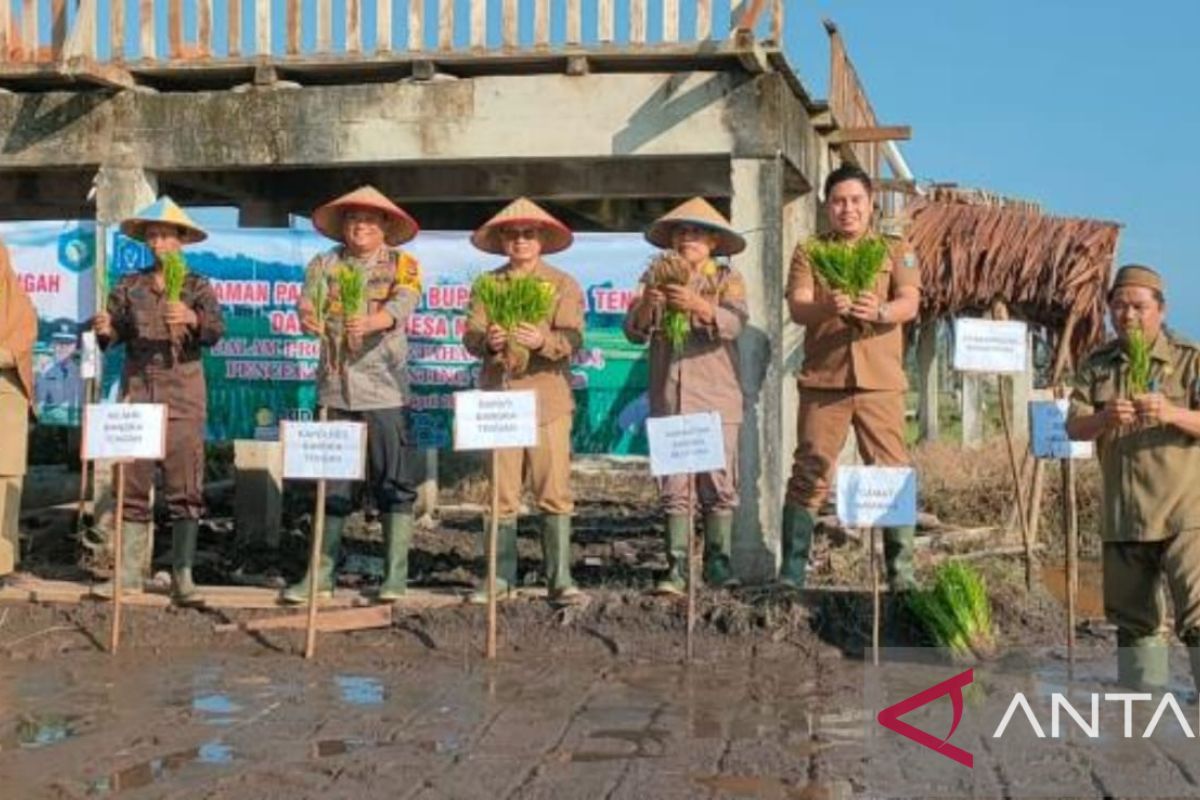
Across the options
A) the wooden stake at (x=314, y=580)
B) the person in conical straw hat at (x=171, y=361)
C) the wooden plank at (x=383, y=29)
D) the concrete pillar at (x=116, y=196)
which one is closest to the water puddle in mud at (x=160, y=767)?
the wooden stake at (x=314, y=580)

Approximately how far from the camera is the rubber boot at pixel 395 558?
307 inches

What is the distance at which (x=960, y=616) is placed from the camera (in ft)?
22.5

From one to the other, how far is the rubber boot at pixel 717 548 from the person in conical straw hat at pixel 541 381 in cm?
73

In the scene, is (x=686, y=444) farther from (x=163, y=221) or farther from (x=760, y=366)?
(x=163, y=221)

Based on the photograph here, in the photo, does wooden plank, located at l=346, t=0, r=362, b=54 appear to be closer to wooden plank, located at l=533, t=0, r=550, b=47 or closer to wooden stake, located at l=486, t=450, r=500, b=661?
wooden plank, located at l=533, t=0, r=550, b=47

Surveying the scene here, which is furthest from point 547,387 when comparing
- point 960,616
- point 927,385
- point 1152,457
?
point 927,385

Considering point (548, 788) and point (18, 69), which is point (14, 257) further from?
Answer: point (548, 788)

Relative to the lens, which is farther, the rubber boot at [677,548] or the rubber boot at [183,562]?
the rubber boot at [183,562]

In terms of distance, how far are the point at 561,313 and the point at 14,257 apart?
14.3 feet

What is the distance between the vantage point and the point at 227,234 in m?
10.0

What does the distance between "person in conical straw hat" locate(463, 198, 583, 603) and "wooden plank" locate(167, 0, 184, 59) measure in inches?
112

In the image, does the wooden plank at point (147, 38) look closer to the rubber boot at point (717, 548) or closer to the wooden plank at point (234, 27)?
the wooden plank at point (234, 27)

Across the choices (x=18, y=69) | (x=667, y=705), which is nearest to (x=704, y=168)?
(x=18, y=69)

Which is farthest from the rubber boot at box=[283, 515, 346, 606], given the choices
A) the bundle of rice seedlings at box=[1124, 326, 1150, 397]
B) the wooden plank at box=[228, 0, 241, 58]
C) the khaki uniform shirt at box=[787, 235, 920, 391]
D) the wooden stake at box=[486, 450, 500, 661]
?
the bundle of rice seedlings at box=[1124, 326, 1150, 397]
